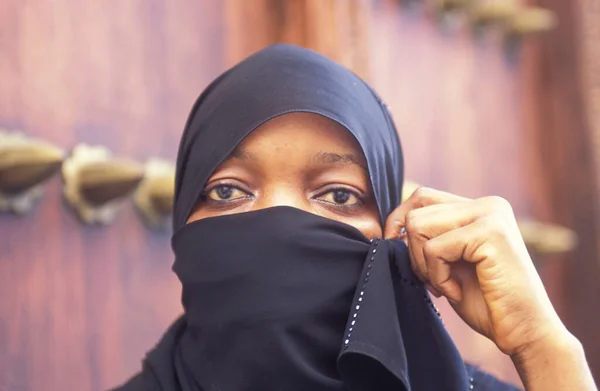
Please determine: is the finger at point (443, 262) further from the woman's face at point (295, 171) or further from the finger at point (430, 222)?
the woman's face at point (295, 171)

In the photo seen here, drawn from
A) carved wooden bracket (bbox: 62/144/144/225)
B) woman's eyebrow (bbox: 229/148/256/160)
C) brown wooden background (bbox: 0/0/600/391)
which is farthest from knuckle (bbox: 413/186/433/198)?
brown wooden background (bbox: 0/0/600/391)

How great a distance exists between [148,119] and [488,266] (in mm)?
687

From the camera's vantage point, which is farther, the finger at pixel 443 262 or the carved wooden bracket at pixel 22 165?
the carved wooden bracket at pixel 22 165

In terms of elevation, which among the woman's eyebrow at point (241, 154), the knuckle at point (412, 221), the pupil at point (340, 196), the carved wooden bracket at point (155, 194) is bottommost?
the carved wooden bracket at point (155, 194)

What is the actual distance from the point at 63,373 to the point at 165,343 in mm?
250

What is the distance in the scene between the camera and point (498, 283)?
82 cm

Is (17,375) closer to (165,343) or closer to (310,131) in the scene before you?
(165,343)

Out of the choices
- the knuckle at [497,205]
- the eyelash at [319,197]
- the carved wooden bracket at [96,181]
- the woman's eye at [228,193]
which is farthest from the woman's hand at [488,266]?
the carved wooden bracket at [96,181]

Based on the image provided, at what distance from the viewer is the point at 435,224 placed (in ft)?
2.76

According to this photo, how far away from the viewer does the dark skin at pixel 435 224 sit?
0.83 meters

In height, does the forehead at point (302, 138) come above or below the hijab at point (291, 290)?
above

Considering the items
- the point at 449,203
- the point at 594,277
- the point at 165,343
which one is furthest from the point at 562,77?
the point at 165,343

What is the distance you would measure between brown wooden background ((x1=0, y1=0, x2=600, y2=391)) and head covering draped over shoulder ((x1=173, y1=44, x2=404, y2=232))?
24cm

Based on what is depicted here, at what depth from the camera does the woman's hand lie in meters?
0.83
